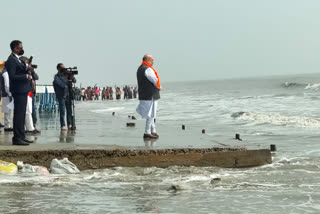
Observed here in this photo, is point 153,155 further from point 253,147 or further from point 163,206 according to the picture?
point 163,206

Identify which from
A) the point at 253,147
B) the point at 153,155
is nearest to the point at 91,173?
the point at 153,155

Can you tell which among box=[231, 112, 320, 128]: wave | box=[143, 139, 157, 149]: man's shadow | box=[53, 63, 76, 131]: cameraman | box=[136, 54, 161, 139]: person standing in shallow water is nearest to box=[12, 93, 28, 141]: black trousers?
box=[143, 139, 157, 149]: man's shadow

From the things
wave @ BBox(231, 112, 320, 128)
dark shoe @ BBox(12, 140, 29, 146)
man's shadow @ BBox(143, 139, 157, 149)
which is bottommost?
wave @ BBox(231, 112, 320, 128)

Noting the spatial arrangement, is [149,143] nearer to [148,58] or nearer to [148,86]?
[148,86]

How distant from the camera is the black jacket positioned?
8.65 metres

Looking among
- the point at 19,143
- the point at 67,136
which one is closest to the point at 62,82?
the point at 67,136

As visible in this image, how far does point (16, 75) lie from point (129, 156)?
7.68 feet

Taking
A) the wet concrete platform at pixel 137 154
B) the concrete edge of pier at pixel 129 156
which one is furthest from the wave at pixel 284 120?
the concrete edge of pier at pixel 129 156

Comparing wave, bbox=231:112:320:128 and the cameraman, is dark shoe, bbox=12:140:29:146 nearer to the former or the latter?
the cameraman

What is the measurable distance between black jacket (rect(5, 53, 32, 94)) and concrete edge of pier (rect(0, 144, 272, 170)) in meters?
1.01

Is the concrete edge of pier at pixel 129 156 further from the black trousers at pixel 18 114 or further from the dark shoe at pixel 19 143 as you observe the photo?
the black trousers at pixel 18 114

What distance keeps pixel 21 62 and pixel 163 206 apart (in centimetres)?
438

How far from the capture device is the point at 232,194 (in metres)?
6.33

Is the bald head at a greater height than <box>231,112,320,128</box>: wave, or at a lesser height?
greater
